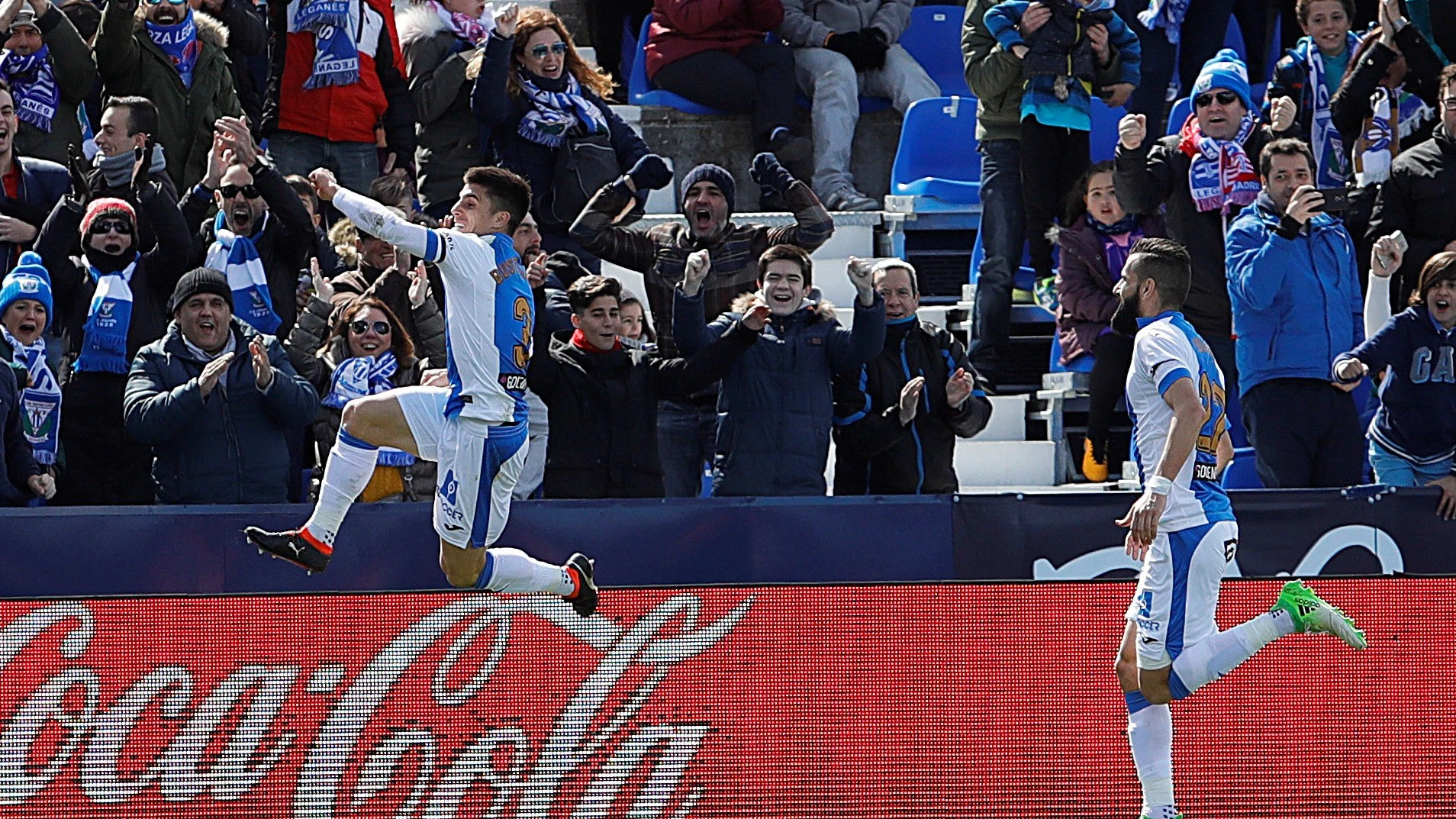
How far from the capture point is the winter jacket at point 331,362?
9.37 m

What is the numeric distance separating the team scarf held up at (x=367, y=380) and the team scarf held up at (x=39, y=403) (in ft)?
4.09

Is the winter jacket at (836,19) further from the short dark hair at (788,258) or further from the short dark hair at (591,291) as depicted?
the short dark hair at (591,291)

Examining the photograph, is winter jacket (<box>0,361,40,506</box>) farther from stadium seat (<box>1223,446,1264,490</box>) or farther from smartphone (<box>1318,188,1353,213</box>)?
smartphone (<box>1318,188,1353,213</box>)

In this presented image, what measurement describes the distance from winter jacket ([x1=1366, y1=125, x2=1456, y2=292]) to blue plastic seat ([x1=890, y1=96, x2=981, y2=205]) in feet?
10.3

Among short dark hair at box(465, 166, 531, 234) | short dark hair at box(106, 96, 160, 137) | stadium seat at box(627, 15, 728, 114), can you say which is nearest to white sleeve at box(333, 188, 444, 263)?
short dark hair at box(465, 166, 531, 234)

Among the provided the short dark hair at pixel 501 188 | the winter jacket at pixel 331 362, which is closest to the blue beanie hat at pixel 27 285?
the winter jacket at pixel 331 362

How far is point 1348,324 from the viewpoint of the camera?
9500 mm

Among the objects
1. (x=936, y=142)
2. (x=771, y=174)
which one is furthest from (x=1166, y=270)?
(x=936, y=142)

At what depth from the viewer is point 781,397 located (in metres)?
8.96

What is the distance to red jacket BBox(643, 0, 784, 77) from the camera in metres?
12.5

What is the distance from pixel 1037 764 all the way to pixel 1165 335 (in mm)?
1544

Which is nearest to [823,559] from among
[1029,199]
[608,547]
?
[608,547]

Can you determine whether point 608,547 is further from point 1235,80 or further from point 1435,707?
point 1235,80

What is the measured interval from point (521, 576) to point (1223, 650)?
2528 mm
